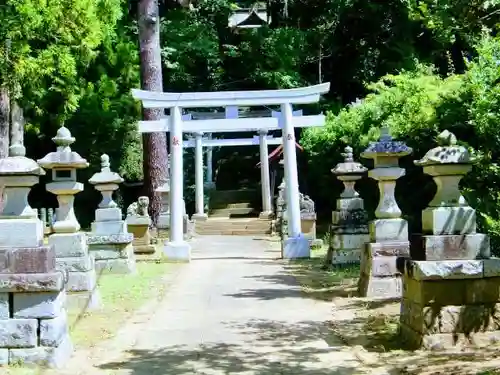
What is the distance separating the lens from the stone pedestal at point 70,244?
8.72 m

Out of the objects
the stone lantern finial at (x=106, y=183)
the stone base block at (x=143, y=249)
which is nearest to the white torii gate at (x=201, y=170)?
the stone base block at (x=143, y=249)

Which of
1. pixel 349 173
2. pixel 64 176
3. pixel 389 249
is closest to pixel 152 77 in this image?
pixel 349 173

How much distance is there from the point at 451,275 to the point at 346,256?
6013 millimetres

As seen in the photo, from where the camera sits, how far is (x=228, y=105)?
1492cm

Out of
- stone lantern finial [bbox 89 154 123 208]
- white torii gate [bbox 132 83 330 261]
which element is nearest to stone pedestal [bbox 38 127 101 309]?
stone lantern finial [bbox 89 154 123 208]

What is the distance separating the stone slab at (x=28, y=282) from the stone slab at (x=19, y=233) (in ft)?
0.89

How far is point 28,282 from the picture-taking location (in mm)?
5672

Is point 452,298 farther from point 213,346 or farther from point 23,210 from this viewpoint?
point 23,210

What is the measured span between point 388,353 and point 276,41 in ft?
66.3

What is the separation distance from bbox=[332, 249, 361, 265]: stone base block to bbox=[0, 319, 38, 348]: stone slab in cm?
711

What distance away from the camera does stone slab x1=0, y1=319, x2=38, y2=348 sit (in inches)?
225

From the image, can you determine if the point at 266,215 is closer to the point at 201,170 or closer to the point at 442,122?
the point at 201,170

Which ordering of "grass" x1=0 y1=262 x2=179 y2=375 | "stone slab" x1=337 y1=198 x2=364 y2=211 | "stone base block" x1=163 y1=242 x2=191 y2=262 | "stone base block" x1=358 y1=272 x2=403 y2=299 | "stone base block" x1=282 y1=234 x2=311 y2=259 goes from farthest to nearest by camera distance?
1. "stone base block" x1=282 y1=234 x2=311 y2=259
2. "stone base block" x1=163 y1=242 x2=191 y2=262
3. "stone slab" x1=337 y1=198 x2=364 y2=211
4. "stone base block" x1=358 y1=272 x2=403 y2=299
5. "grass" x1=0 y1=262 x2=179 y2=375

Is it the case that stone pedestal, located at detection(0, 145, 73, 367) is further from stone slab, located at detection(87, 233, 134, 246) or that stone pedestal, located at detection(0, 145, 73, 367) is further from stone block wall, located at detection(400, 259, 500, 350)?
stone slab, located at detection(87, 233, 134, 246)
